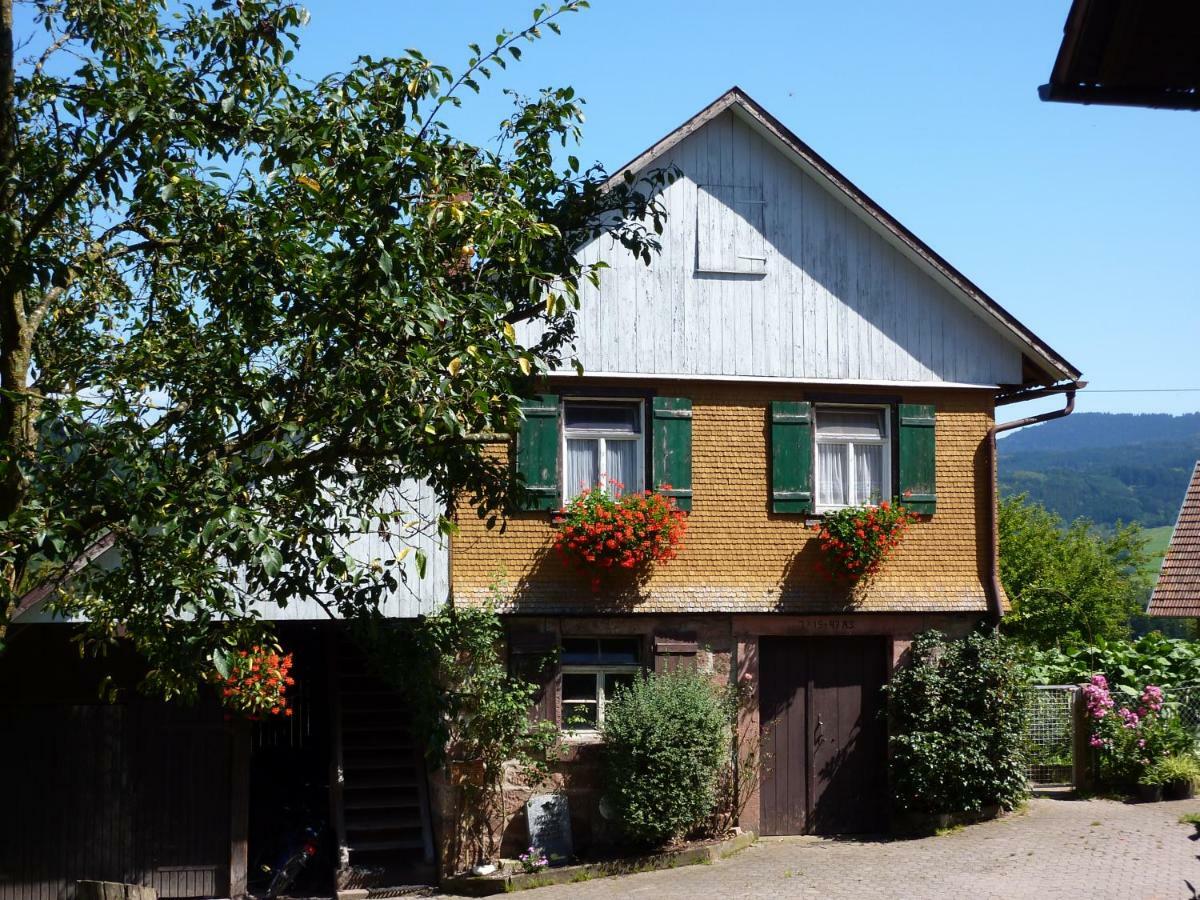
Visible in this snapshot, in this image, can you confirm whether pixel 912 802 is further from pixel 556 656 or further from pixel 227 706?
pixel 227 706

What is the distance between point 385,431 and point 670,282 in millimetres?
7883

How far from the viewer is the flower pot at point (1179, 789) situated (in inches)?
654

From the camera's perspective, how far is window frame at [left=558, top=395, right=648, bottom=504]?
52.5ft

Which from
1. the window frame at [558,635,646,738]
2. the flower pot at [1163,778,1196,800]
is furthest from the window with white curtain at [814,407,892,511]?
the flower pot at [1163,778,1196,800]

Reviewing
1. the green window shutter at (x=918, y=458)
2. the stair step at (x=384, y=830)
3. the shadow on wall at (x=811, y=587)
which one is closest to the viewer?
the stair step at (x=384, y=830)

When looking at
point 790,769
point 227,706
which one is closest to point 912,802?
point 790,769

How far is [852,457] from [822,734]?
129 inches

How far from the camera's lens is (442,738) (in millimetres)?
9969

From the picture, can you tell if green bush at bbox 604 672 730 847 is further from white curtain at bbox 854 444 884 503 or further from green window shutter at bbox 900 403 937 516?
→ green window shutter at bbox 900 403 937 516

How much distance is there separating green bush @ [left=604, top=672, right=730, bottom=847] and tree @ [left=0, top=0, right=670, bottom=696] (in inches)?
201

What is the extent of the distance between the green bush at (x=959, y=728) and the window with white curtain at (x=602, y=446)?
3.97 m

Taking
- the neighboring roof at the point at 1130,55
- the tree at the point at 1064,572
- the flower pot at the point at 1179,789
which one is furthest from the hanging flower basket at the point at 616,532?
the tree at the point at 1064,572

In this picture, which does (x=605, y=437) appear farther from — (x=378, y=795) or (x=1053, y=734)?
(x=1053, y=734)

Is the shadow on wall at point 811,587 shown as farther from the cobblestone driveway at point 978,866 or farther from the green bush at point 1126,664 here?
the green bush at point 1126,664
